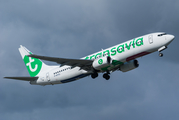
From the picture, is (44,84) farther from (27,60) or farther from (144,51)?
(144,51)

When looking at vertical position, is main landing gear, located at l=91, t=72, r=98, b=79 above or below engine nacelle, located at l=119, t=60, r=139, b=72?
below

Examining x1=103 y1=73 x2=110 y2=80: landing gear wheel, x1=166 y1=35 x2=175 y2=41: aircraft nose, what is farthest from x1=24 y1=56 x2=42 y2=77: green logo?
x1=166 y1=35 x2=175 y2=41: aircraft nose

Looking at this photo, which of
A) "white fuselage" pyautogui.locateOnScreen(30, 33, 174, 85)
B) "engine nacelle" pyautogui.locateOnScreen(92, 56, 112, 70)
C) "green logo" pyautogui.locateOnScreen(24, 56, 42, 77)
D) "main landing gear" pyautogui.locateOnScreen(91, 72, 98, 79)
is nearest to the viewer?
"white fuselage" pyautogui.locateOnScreen(30, 33, 174, 85)

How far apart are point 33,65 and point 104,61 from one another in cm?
1933

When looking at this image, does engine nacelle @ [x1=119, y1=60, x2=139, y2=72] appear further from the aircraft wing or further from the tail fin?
the tail fin

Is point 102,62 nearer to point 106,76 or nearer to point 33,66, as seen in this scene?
point 106,76

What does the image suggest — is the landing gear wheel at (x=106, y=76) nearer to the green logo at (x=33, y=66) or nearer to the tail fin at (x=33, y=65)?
the tail fin at (x=33, y=65)

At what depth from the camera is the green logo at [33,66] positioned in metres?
56.2

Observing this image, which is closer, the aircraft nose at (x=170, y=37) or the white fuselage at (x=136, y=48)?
the aircraft nose at (x=170, y=37)

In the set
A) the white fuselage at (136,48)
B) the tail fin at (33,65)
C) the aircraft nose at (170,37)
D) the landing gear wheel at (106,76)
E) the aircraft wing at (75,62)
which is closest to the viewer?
the aircraft nose at (170,37)

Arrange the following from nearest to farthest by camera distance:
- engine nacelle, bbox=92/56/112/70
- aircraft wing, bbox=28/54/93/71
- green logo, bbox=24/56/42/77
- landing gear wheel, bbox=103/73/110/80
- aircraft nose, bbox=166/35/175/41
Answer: aircraft nose, bbox=166/35/175/41 < aircraft wing, bbox=28/54/93/71 < engine nacelle, bbox=92/56/112/70 < landing gear wheel, bbox=103/73/110/80 < green logo, bbox=24/56/42/77

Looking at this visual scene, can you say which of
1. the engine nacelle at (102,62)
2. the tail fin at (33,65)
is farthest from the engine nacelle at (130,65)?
the tail fin at (33,65)

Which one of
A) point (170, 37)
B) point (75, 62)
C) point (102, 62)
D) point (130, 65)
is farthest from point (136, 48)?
point (75, 62)

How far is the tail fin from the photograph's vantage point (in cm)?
5556
